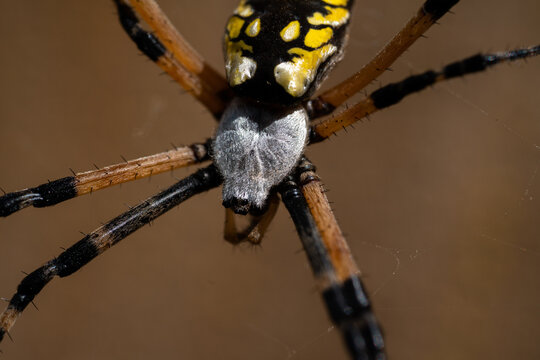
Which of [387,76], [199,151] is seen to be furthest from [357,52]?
[199,151]

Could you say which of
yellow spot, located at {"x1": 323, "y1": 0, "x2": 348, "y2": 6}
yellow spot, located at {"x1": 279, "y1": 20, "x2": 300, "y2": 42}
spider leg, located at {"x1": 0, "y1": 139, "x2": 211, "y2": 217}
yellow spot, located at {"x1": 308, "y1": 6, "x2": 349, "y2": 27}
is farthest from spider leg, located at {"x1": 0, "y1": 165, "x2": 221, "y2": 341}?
yellow spot, located at {"x1": 323, "y1": 0, "x2": 348, "y2": 6}

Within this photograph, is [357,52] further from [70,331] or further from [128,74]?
[70,331]

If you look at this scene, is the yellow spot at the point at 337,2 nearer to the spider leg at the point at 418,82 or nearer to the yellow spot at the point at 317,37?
the yellow spot at the point at 317,37

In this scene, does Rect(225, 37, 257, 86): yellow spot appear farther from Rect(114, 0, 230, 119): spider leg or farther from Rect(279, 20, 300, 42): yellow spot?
Rect(114, 0, 230, 119): spider leg

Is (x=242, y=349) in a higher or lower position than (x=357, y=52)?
lower

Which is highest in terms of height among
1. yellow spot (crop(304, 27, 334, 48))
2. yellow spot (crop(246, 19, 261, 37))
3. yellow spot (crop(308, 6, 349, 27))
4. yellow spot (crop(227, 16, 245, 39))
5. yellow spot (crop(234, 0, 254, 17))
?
yellow spot (crop(234, 0, 254, 17))

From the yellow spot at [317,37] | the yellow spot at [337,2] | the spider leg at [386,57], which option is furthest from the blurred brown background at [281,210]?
the yellow spot at [317,37]

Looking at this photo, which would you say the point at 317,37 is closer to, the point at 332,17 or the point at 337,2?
the point at 332,17
